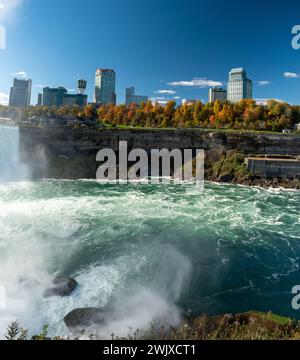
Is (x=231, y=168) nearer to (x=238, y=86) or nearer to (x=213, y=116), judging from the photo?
(x=213, y=116)

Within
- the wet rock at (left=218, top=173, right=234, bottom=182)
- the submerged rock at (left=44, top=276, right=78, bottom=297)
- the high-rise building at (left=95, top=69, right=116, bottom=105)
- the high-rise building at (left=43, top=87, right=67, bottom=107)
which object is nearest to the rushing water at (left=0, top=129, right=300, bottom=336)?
the submerged rock at (left=44, top=276, right=78, bottom=297)

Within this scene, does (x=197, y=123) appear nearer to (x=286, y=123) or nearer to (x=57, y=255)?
(x=286, y=123)

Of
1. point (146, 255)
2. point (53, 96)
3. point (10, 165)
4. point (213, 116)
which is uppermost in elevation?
point (53, 96)

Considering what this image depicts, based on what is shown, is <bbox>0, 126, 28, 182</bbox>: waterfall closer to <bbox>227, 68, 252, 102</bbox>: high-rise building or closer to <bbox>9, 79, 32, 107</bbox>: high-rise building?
<bbox>9, 79, 32, 107</bbox>: high-rise building

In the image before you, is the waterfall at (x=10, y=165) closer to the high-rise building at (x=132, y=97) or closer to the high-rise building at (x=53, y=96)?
the high-rise building at (x=53, y=96)

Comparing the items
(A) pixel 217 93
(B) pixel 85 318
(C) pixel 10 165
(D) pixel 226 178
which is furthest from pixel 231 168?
(A) pixel 217 93

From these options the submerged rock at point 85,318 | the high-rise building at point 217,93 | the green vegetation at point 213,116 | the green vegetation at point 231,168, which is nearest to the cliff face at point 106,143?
the green vegetation at point 231,168
